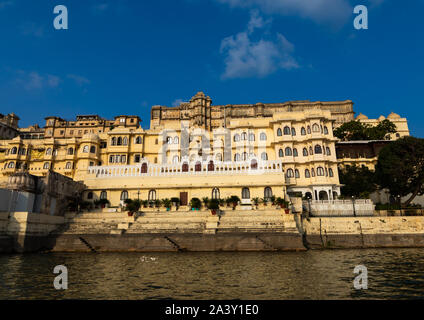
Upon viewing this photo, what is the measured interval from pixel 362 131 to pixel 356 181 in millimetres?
19971

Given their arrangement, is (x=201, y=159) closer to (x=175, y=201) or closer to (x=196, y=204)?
(x=175, y=201)

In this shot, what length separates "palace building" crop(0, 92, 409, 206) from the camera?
→ 41125 mm

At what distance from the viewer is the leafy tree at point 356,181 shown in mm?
44969

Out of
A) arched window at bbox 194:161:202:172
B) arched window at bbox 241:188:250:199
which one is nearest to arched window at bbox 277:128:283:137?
arched window at bbox 241:188:250:199

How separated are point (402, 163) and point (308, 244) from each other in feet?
66.8

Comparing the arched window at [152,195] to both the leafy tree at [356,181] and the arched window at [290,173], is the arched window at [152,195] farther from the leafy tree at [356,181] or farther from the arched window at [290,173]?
the leafy tree at [356,181]

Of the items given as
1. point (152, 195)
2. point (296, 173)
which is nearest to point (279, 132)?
point (296, 173)

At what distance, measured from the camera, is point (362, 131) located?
201 feet

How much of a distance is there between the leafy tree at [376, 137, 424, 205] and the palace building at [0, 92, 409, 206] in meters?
7.46

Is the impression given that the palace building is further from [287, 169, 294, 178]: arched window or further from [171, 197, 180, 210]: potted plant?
[171, 197, 180, 210]: potted plant

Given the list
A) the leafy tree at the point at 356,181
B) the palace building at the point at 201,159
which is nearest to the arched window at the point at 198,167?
the palace building at the point at 201,159

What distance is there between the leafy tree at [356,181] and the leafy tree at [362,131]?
44.1ft

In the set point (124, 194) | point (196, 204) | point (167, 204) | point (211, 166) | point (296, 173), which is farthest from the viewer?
point (296, 173)

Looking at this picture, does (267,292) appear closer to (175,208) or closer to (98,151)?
(175,208)
